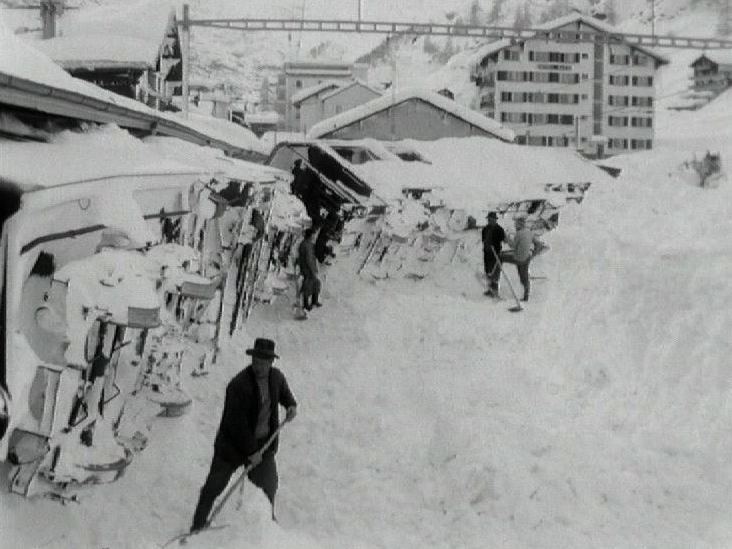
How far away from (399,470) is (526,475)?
1.24 m

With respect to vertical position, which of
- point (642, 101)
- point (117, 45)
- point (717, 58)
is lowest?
point (117, 45)

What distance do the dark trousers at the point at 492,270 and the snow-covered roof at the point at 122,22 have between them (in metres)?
8.68

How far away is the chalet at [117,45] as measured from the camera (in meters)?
17.9

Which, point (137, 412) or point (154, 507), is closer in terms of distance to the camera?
point (154, 507)

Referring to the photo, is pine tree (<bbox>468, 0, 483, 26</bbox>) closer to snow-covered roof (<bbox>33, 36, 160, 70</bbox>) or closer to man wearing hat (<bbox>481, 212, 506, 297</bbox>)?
snow-covered roof (<bbox>33, 36, 160, 70</bbox>)

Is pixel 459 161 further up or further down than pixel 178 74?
further down

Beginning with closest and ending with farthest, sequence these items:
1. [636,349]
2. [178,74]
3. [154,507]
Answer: [154,507]
[636,349]
[178,74]

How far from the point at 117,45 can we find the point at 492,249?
9114mm

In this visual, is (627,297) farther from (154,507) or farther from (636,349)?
(154,507)

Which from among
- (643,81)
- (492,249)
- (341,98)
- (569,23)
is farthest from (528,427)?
(643,81)

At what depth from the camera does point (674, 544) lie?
20.0ft

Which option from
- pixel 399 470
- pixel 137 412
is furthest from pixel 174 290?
pixel 399 470

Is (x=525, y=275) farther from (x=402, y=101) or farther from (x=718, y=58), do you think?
(x=718, y=58)

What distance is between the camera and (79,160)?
5852mm
